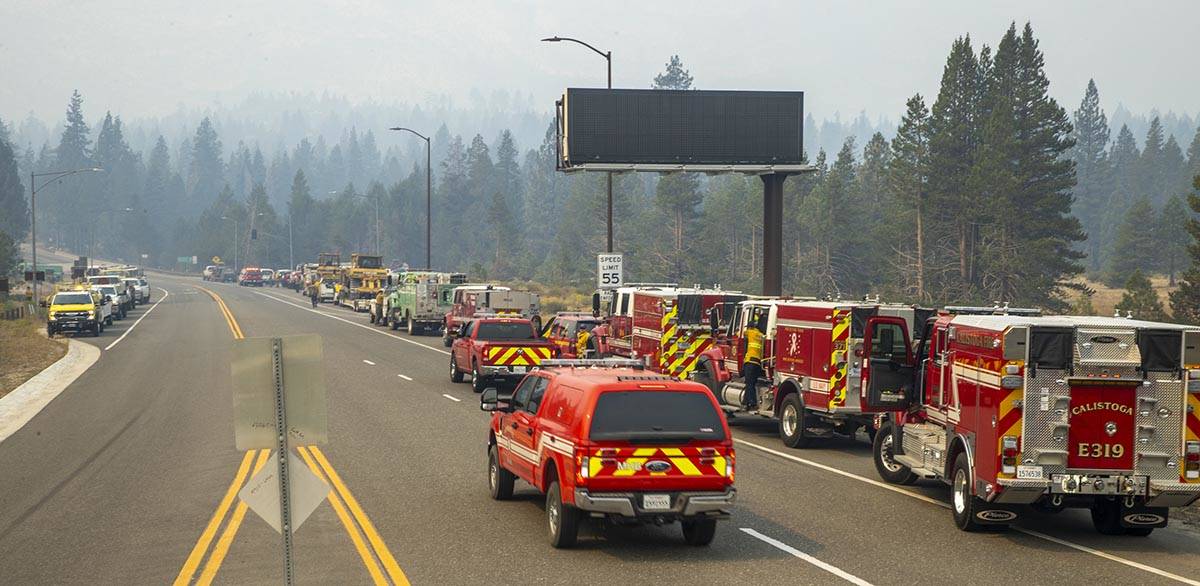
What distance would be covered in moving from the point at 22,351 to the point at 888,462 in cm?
3446

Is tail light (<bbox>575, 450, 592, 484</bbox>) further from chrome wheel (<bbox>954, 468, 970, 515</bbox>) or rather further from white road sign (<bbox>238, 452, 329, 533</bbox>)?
chrome wheel (<bbox>954, 468, 970, 515</bbox>)

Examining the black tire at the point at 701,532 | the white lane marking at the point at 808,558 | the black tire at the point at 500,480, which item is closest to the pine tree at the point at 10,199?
the black tire at the point at 500,480

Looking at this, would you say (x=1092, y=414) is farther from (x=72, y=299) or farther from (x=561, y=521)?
(x=72, y=299)

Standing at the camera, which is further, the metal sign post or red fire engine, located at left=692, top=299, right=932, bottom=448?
red fire engine, located at left=692, top=299, right=932, bottom=448

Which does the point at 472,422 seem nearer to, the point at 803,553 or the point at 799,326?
the point at 799,326

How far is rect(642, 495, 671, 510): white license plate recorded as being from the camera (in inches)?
496

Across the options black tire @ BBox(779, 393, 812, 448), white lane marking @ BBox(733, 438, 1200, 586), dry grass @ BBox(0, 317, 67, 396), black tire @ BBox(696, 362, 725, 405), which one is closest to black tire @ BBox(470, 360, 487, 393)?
black tire @ BBox(696, 362, 725, 405)

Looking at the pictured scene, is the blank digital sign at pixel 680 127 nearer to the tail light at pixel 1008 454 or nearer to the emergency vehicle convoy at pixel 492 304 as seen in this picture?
the emergency vehicle convoy at pixel 492 304

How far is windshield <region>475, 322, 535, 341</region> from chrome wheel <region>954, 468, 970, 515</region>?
17.5 meters

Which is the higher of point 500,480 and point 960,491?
point 960,491

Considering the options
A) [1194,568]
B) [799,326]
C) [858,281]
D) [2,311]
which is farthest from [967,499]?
[858,281]

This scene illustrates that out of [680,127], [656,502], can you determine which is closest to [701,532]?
[656,502]

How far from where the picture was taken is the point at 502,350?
30891 mm

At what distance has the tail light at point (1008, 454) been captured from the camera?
13.8m
